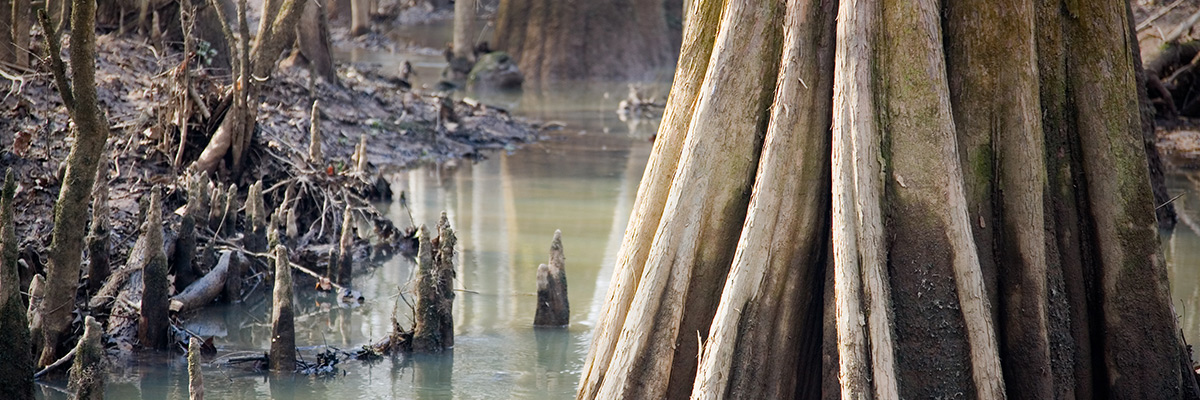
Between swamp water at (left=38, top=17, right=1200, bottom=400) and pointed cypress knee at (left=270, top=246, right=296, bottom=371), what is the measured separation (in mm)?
141

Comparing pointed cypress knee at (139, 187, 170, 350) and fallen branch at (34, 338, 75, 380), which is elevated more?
pointed cypress knee at (139, 187, 170, 350)

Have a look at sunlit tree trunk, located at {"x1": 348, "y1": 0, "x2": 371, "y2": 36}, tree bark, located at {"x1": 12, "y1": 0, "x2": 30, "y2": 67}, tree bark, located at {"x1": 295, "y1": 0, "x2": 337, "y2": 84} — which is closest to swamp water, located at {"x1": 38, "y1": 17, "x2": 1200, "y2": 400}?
tree bark, located at {"x1": 295, "y1": 0, "x2": 337, "y2": 84}

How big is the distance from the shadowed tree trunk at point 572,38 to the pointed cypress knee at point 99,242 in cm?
2125

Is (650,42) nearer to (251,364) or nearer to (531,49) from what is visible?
(531,49)

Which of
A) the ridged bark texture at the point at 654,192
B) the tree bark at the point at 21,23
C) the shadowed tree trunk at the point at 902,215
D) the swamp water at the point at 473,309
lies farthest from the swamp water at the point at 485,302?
the tree bark at the point at 21,23

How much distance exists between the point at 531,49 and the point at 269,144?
730 inches

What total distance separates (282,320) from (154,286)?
110 cm

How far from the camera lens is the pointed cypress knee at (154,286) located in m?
7.46

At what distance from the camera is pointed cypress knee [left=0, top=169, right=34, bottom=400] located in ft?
18.6

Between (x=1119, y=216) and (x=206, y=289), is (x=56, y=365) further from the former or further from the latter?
(x=1119, y=216)

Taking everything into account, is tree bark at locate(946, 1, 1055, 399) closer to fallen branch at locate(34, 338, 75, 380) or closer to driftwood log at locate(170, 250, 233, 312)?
fallen branch at locate(34, 338, 75, 380)

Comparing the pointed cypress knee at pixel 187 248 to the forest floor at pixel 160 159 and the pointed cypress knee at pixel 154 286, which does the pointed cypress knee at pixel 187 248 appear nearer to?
the forest floor at pixel 160 159

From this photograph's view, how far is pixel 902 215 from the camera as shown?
4.64 metres

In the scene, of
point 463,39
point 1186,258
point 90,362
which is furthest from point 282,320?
point 463,39
